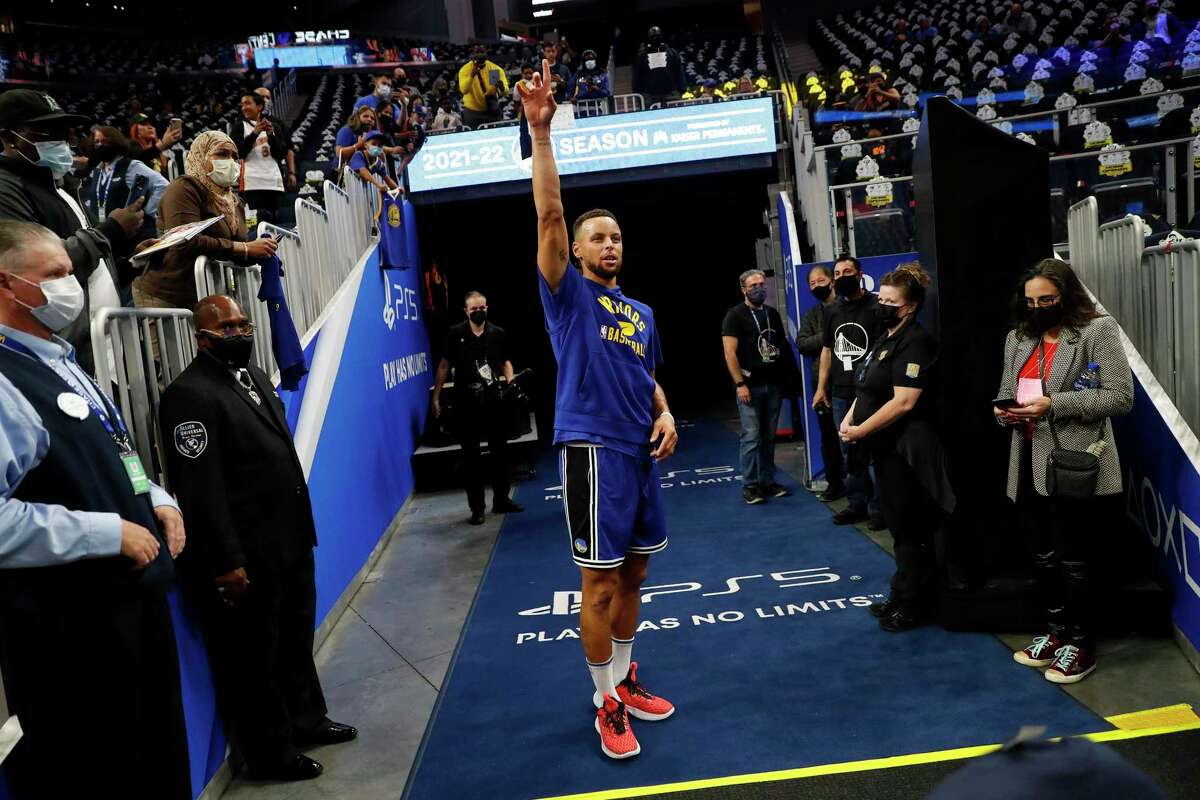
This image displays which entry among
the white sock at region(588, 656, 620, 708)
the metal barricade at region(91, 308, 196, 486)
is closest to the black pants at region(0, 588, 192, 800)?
the metal barricade at region(91, 308, 196, 486)

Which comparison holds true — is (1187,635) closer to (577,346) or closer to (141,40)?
(577,346)

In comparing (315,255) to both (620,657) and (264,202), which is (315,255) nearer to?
(264,202)

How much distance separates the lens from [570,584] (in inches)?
219

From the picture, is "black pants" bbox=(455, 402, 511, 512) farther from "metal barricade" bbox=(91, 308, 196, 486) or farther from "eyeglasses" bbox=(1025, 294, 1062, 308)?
"eyeglasses" bbox=(1025, 294, 1062, 308)

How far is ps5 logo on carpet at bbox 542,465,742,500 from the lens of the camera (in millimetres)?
8211

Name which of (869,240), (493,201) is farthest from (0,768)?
(493,201)

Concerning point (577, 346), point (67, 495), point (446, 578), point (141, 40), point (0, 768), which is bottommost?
point (446, 578)

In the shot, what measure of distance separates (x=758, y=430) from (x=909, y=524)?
290cm

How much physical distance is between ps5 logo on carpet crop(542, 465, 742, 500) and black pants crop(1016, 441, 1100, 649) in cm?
433

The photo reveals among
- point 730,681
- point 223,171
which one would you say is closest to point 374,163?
point 223,171

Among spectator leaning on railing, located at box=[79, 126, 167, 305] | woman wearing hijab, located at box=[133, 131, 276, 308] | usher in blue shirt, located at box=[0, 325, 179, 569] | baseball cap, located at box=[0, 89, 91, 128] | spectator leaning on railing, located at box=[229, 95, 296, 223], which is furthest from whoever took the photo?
spectator leaning on railing, located at box=[229, 95, 296, 223]

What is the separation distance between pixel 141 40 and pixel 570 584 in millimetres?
30180

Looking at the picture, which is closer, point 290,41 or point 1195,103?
point 1195,103

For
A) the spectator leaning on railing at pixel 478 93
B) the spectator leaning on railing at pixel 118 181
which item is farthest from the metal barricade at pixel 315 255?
the spectator leaning on railing at pixel 478 93
